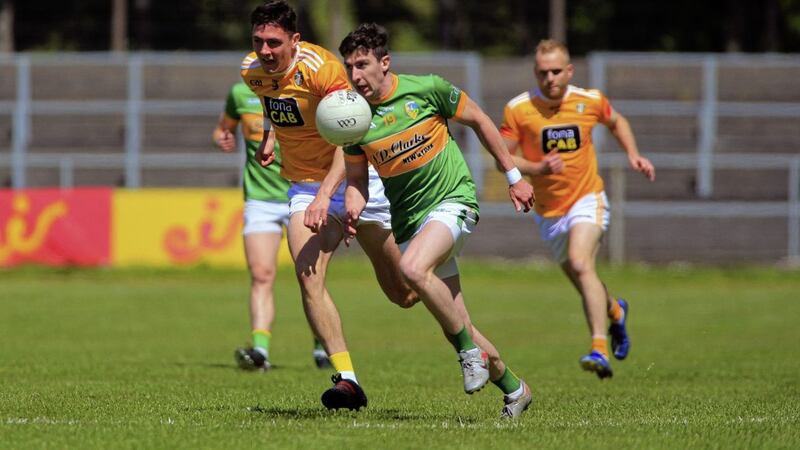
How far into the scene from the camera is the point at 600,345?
37.7ft

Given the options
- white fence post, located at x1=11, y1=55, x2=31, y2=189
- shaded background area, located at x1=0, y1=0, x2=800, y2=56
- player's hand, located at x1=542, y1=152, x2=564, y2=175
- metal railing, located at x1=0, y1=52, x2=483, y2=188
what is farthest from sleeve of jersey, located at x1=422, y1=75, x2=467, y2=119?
shaded background area, located at x1=0, y1=0, x2=800, y2=56

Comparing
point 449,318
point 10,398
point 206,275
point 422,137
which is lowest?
point 206,275

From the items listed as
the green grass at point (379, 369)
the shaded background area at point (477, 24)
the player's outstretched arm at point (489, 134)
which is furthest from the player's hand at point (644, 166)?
the shaded background area at point (477, 24)

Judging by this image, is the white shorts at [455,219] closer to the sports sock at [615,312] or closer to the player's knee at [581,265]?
the player's knee at [581,265]

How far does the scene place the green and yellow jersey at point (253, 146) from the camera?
40.2ft

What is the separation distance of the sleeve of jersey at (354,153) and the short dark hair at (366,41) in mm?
569

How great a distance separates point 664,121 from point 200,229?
37.5ft

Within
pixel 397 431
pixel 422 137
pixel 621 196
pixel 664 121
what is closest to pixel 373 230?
pixel 422 137

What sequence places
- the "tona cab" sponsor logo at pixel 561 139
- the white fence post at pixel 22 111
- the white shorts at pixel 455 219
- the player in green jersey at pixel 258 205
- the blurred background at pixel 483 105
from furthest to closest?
the white fence post at pixel 22 111 → the blurred background at pixel 483 105 → the player in green jersey at pixel 258 205 → the "tona cab" sponsor logo at pixel 561 139 → the white shorts at pixel 455 219

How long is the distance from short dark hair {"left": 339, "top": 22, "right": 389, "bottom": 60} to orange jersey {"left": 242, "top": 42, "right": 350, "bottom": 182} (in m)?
0.70

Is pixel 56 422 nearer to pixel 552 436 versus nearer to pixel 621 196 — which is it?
pixel 552 436

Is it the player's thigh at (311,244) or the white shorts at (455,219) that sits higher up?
the white shorts at (455,219)

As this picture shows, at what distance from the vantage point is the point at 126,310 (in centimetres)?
1867

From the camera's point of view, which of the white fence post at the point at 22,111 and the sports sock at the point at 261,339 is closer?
the sports sock at the point at 261,339
